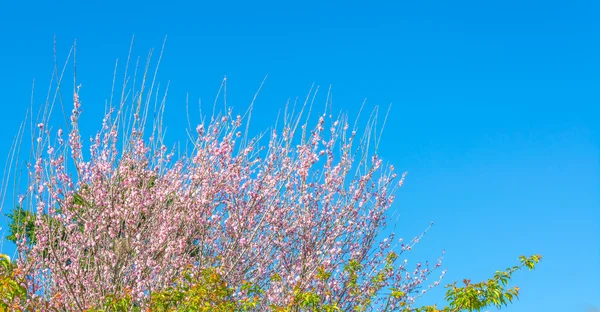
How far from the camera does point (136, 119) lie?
7465 millimetres

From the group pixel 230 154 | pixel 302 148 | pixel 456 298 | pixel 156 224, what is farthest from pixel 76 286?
pixel 456 298

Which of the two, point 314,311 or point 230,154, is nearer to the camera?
point 314,311

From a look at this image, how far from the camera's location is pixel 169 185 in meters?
8.19

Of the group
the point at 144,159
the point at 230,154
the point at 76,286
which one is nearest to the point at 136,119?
the point at 144,159

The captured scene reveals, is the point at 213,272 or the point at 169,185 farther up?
the point at 169,185

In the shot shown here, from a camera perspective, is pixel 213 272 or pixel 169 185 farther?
pixel 169 185

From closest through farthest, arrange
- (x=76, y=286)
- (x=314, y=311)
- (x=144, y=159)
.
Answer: (x=314, y=311), (x=76, y=286), (x=144, y=159)

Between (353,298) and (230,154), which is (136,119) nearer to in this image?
(230,154)

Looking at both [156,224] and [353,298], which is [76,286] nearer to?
[156,224]

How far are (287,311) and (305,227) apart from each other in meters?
2.20

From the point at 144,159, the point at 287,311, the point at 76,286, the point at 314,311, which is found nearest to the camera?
the point at 287,311

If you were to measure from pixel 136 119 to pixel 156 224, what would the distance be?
1.23m

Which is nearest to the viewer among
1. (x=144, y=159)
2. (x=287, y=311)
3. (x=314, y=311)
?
(x=287, y=311)

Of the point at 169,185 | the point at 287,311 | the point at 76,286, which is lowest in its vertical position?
the point at 287,311
